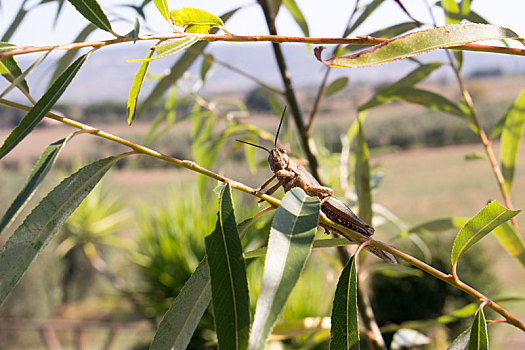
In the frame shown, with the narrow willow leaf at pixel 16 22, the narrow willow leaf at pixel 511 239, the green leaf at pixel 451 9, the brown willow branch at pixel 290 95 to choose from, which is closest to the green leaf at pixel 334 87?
the brown willow branch at pixel 290 95

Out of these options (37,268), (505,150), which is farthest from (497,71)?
(505,150)

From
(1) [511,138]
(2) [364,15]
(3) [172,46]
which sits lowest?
(3) [172,46]

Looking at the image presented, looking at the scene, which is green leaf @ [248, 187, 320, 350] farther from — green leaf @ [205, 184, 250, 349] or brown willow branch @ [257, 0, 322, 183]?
brown willow branch @ [257, 0, 322, 183]

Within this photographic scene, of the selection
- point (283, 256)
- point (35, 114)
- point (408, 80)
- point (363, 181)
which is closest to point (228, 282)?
point (283, 256)

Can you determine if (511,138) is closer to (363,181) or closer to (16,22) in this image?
(363,181)

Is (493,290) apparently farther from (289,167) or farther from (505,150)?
(289,167)

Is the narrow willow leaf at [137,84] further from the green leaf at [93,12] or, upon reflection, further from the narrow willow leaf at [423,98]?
the narrow willow leaf at [423,98]
